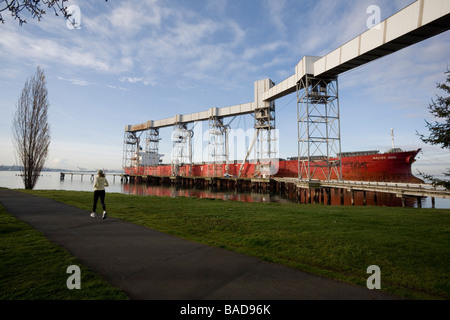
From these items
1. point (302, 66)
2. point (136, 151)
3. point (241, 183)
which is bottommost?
point (241, 183)

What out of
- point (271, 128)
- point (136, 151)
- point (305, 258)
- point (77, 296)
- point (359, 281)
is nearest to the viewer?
point (77, 296)

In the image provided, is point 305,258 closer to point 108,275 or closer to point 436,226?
point 108,275

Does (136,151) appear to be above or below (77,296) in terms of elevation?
above

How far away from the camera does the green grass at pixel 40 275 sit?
2580 millimetres

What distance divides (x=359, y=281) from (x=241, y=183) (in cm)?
4026

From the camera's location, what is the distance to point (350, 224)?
677 centimetres

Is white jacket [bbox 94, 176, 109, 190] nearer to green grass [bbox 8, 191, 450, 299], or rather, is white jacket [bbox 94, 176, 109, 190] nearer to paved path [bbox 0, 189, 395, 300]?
green grass [bbox 8, 191, 450, 299]

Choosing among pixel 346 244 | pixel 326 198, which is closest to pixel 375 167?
pixel 326 198

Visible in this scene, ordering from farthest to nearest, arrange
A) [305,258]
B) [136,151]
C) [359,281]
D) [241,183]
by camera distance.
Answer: [136,151]
[241,183]
[305,258]
[359,281]

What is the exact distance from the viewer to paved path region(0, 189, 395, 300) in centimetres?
276

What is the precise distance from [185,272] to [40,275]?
2.04 metres

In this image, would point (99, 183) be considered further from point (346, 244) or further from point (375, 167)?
point (375, 167)

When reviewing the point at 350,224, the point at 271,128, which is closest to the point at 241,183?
the point at 271,128

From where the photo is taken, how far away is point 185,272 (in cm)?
335
